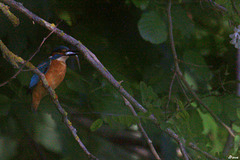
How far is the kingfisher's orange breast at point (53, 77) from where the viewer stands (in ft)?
8.47

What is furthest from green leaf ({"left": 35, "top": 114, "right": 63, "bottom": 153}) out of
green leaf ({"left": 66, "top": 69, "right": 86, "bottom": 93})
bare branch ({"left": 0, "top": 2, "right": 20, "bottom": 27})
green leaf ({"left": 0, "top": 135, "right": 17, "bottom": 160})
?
bare branch ({"left": 0, "top": 2, "right": 20, "bottom": 27})

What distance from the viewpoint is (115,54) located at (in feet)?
9.89

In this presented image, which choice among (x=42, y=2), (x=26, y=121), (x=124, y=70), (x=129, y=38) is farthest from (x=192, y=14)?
(x=26, y=121)

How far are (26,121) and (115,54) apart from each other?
0.84 metres

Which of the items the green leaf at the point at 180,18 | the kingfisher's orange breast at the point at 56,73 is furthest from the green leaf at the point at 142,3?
the kingfisher's orange breast at the point at 56,73

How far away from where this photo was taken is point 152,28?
292 cm

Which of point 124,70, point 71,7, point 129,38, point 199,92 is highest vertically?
point 71,7

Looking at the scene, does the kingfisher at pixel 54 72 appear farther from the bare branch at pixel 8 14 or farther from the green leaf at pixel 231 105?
the green leaf at pixel 231 105

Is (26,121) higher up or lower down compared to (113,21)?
lower down

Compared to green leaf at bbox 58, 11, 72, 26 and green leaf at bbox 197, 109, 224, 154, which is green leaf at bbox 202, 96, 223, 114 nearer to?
green leaf at bbox 197, 109, 224, 154

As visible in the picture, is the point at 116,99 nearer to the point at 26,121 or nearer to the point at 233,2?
the point at 26,121

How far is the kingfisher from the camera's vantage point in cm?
259

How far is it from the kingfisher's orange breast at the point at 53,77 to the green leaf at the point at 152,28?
0.66 meters

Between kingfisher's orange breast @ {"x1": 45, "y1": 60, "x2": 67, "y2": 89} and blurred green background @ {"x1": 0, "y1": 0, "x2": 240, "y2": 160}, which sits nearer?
kingfisher's orange breast @ {"x1": 45, "y1": 60, "x2": 67, "y2": 89}
